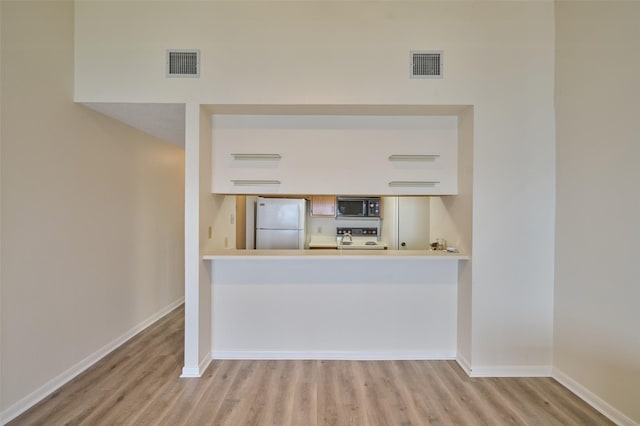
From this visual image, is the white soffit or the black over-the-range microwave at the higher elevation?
the white soffit

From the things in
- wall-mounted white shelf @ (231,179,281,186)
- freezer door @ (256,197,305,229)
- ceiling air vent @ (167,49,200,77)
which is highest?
ceiling air vent @ (167,49,200,77)

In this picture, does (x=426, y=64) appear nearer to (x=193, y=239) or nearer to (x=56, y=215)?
(x=193, y=239)

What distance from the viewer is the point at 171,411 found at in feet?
6.46

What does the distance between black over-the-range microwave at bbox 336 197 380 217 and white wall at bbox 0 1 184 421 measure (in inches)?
102

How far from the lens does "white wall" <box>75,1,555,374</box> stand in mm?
2350

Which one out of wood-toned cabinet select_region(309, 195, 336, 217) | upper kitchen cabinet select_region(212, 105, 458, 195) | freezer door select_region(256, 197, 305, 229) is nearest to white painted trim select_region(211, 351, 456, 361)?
upper kitchen cabinet select_region(212, 105, 458, 195)

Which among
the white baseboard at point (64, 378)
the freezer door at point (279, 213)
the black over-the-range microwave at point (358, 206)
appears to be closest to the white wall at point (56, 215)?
the white baseboard at point (64, 378)

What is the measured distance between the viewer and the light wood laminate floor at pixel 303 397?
1.90 meters

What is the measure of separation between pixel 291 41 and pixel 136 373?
299cm

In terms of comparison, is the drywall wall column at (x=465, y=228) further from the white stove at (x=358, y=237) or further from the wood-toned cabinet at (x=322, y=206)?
the wood-toned cabinet at (x=322, y=206)

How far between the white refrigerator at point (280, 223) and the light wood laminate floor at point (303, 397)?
79.1 inches

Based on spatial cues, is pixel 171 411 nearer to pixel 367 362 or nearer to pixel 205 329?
pixel 205 329

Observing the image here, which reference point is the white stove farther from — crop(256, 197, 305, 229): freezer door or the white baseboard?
the white baseboard

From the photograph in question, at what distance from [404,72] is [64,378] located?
357cm
